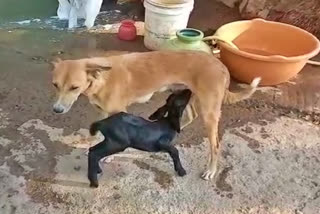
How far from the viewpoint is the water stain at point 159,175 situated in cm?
246

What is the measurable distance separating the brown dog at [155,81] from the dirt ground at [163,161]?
0.56 feet

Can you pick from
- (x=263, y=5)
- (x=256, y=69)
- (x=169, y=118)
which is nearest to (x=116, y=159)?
(x=169, y=118)

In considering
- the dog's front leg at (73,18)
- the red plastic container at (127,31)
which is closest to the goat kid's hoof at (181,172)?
the red plastic container at (127,31)

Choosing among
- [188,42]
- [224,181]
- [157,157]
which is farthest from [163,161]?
[188,42]

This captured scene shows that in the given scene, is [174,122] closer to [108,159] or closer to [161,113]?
[161,113]

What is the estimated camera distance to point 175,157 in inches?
95.5

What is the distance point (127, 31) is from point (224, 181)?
61.7 inches

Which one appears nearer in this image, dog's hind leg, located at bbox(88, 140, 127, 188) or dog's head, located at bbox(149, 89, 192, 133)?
dog's hind leg, located at bbox(88, 140, 127, 188)

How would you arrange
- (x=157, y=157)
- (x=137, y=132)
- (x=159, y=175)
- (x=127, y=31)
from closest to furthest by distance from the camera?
(x=137, y=132) < (x=159, y=175) < (x=157, y=157) < (x=127, y=31)

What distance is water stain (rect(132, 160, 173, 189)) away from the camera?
2459 mm

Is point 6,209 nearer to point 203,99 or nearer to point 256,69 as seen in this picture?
point 203,99

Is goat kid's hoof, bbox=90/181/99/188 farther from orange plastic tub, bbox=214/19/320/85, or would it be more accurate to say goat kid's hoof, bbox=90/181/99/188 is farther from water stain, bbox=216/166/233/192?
orange plastic tub, bbox=214/19/320/85

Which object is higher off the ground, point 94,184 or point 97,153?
point 97,153

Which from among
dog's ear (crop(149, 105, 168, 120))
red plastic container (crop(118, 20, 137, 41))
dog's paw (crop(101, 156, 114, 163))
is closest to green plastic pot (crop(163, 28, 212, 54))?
red plastic container (crop(118, 20, 137, 41))
